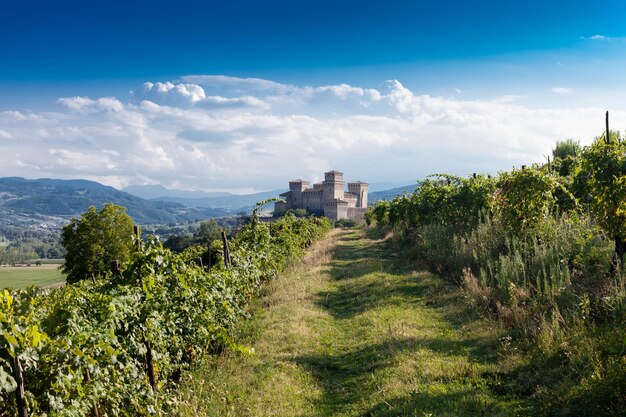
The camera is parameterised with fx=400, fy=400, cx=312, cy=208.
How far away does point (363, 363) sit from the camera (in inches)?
260

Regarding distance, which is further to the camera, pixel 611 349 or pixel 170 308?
pixel 170 308

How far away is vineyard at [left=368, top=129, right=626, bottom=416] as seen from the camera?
4.71 metres

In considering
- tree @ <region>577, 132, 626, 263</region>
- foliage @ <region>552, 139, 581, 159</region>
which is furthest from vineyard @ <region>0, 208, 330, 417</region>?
foliage @ <region>552, 139, 581, 159</region>

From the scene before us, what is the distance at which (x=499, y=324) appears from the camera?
23.6 feet

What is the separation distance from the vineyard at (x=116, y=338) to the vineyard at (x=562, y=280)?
15.6 ft

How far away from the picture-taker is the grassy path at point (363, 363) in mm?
5160

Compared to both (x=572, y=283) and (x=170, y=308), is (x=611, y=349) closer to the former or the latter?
(x=572, y=283)

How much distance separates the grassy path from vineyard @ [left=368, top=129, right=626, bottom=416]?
1.63 ft

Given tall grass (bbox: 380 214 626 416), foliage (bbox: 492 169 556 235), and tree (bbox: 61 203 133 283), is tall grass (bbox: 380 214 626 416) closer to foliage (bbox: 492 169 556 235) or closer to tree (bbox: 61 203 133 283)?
foliage (bbox: 492 169 556 235)

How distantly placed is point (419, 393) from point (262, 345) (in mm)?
3335

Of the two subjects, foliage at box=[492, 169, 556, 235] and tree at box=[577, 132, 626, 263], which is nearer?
tree at box=[577, 132, 626, 263]

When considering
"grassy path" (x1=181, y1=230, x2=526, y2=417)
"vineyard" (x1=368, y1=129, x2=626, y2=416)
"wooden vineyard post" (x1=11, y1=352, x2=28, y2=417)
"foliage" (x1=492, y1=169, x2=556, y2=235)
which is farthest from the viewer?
"foliage" (x1=492, y1=169, x2=556, y2=235)

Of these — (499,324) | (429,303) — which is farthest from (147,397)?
(429,303)

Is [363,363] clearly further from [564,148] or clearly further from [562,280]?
[564,148]
